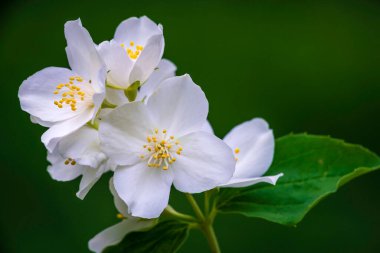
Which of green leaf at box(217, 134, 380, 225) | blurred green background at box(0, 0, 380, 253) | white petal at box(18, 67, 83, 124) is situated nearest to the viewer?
white petal at box(18, 67, 83, 124)

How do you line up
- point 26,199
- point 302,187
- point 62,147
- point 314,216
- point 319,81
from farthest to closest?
point 319,81, point 26,199, point 314,216, point 302,187, point 62,147

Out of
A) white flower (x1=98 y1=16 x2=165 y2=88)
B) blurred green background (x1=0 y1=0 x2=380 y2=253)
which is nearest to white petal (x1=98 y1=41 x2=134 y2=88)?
→ white flower (x1=98 y1=16 x2=165 y2=88)

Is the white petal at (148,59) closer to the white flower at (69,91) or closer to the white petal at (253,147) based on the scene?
the white flower at (69,91)

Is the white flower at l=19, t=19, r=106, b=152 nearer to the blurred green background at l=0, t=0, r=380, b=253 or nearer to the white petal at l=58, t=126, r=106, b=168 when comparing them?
the white petal at l=58, t=126, r=106, b=168

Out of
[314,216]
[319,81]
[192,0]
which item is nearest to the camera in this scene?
[314,216]

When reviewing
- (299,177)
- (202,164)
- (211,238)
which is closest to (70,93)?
(202,164)

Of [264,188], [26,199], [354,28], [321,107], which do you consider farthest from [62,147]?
[354,28]

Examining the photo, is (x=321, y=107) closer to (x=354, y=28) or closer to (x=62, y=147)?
(x=354, y=28)
